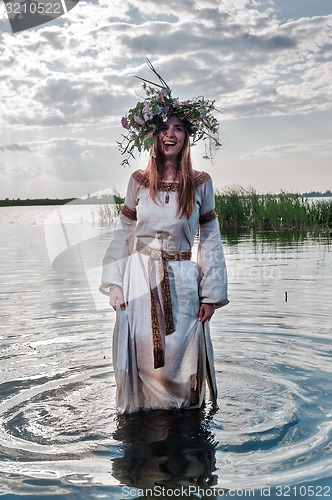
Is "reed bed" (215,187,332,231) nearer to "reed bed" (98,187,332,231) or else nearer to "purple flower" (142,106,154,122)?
"reed bed" (98,187,332,231)

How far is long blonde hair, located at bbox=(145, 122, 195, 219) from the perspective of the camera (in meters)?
4.53

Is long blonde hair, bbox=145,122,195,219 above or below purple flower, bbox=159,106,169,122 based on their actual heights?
below

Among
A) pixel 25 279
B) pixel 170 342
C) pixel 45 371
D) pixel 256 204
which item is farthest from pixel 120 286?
pixel 256 204

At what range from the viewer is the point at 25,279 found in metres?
12.2

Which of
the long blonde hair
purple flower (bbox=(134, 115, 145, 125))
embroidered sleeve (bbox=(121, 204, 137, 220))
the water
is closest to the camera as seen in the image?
the water

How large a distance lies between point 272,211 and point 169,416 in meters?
18.2

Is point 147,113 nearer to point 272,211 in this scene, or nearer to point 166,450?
point 166,450

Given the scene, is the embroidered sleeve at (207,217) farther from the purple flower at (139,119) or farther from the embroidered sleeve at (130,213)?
the purple flower at (139,119)

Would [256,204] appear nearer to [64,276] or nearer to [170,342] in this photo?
[64,276]

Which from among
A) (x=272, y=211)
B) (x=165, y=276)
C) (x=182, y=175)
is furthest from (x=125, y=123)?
(x=272, y=211)

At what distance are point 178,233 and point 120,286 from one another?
523 mm

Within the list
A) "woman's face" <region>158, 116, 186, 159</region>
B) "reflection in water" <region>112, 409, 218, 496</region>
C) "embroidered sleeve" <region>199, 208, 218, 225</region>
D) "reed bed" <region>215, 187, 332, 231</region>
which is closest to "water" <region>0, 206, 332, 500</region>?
"reflection in water" <region>112, 409, 218, 496</region>

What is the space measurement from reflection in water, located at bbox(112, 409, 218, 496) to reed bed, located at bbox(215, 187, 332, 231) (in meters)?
17.6

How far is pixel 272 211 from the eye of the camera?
22.4m
